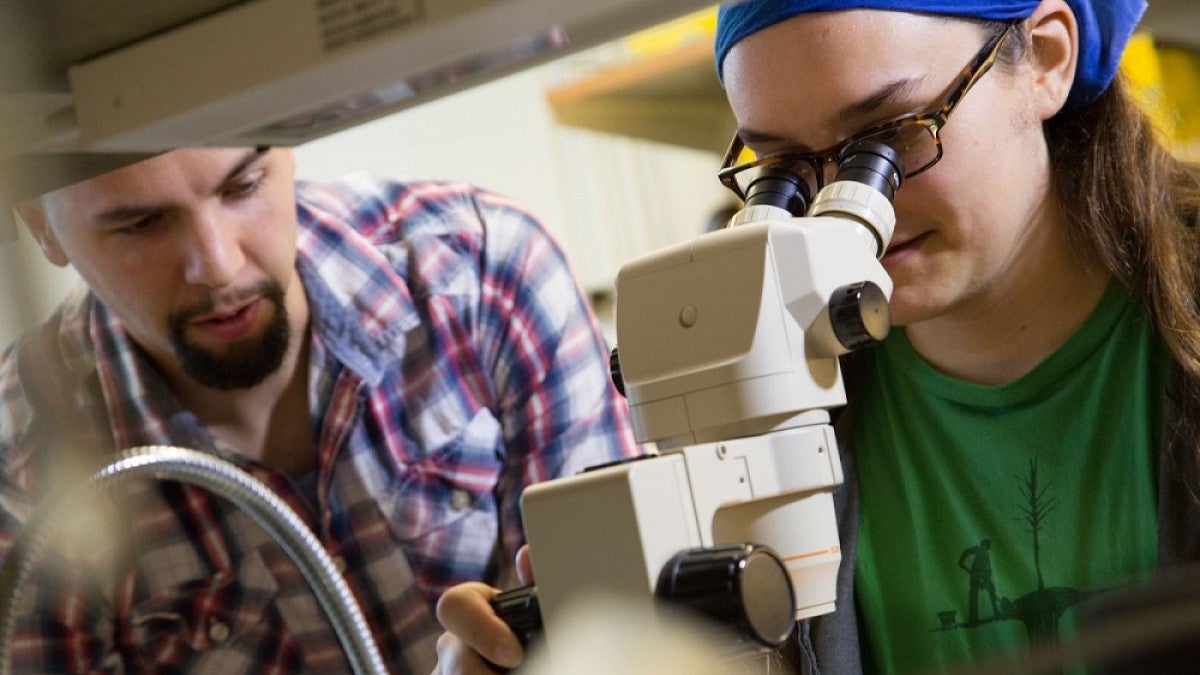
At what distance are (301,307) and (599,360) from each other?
455mm

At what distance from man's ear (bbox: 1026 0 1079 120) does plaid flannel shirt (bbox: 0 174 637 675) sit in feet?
2.73

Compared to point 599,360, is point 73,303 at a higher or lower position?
higher

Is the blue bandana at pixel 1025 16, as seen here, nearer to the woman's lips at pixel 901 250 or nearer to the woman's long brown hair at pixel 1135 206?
the woman's long brown hair at pixel 1135 206

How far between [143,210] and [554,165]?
1965mm

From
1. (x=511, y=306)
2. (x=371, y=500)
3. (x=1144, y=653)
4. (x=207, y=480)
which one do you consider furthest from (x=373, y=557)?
(x=1144, y=653)

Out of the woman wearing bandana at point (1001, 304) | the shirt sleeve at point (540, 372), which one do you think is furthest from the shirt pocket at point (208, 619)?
the woman wearing bandana at point (1001, 304)

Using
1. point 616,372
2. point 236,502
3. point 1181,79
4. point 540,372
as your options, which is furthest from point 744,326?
point 1181,79

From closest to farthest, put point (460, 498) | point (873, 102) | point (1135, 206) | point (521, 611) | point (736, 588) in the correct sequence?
point (736, 588) → point (521, 611) → point (873, 102) → point (1135, 206) → point (460, 498)

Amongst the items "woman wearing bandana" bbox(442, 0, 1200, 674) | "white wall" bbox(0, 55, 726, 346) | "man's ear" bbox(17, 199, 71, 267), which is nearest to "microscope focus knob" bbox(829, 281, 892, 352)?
"woman wearing bandana" bbox(442, 0, 1200, 674)

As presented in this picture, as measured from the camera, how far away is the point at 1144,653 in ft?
1.31

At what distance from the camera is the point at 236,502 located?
1.16m

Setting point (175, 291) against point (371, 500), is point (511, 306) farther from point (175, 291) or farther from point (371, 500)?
point (175, 291)

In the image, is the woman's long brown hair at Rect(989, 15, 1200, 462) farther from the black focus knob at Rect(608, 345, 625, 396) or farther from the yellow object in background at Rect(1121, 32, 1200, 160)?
the yellow object in background at Rect(1121, 32, 1200, 160)

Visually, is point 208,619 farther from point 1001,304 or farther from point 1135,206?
point 1135,206
